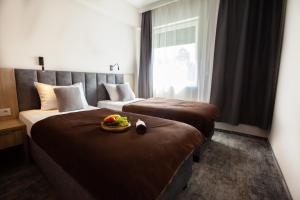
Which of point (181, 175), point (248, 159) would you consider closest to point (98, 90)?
point (181, 175)

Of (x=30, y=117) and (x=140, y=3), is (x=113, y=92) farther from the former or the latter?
(x=140, y=3)

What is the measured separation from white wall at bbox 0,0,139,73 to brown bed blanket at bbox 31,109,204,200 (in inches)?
56.6

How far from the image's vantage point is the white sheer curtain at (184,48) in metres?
3.08

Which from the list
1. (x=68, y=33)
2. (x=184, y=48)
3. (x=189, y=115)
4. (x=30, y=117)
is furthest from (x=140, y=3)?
(x=30, y=117)

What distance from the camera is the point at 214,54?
295 centimetres

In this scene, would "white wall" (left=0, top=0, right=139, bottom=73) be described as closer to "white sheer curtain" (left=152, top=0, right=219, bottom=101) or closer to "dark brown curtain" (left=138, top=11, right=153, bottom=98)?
"dark brown curtain" (left=138, top=11, right=153, bottom=98)

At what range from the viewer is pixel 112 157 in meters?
0.88

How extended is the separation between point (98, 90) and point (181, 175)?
8.11ft

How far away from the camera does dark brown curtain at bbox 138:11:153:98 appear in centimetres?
386

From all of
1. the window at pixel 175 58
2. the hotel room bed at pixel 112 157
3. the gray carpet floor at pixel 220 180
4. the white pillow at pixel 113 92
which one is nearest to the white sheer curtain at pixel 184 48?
the window at pixel 175 58

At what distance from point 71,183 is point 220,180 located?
4.82 feet

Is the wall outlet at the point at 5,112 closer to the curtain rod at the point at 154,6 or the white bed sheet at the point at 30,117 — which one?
the white bed sheet at the point at 30,117

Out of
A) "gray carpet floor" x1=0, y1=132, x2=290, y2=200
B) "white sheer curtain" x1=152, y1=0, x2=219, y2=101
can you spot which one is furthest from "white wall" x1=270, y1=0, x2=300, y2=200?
"white sheer curtain" x1=152, y1=0, x2=219, y2=101

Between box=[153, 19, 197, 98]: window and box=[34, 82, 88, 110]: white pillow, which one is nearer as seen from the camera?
box=[34, 82, 88, 110]: white pillow
